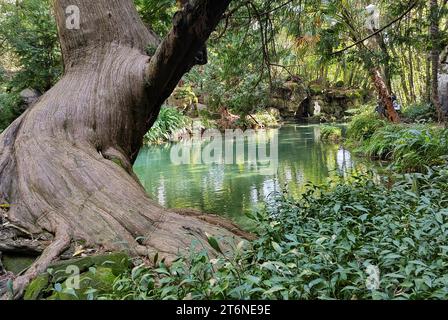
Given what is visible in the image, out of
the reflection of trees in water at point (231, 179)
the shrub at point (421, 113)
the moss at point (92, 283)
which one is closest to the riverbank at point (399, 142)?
the reflection of trees in water at point (231, 179)

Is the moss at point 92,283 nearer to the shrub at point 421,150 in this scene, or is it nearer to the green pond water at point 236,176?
the green pond water at point 236,176

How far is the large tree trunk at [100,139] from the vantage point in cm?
281

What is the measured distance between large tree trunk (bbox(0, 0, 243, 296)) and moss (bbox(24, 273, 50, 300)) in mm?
79

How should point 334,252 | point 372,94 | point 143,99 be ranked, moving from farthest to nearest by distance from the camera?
point 372,94 < point 143,99 < point 334,252

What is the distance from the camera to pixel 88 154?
347 cm

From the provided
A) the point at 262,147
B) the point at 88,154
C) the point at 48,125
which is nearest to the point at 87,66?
the point at 48,125

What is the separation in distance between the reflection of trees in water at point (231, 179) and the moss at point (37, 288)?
2.81m

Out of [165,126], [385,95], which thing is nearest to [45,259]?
[385,95]

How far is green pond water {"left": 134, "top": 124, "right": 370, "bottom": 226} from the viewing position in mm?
6129

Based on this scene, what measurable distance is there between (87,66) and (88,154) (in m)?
1.32

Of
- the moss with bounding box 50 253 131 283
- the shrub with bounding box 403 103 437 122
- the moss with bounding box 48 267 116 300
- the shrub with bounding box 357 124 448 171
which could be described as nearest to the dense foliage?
the shrub with bounding box 357 124 448 171

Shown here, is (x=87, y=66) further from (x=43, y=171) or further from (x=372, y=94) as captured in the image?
(x=372, y=94)

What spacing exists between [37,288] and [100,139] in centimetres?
196

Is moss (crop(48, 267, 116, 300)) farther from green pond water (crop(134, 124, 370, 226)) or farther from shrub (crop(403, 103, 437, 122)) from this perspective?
shrub (crop(403, 103, 437, 122))
